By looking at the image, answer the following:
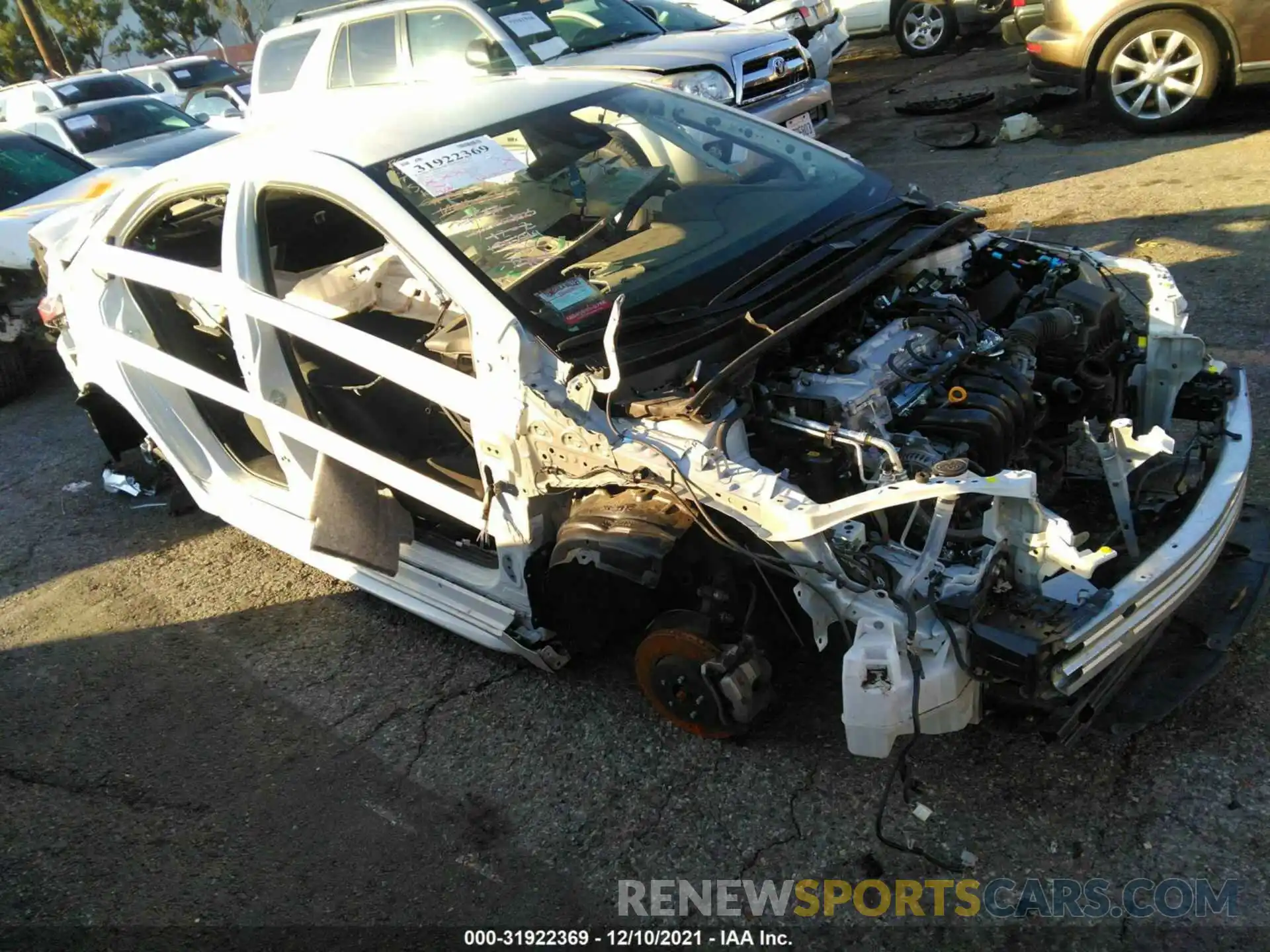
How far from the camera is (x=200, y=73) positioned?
58.9 ft

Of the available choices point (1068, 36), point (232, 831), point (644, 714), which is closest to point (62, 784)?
point (232, 831)

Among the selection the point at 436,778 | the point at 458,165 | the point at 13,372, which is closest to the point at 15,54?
the point at 13,372

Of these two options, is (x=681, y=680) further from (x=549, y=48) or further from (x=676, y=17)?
(x=676, y=17)

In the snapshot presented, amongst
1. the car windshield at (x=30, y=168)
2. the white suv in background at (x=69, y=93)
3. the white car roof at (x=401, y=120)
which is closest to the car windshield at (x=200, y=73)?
the white suv in background at (x=69, y=93)

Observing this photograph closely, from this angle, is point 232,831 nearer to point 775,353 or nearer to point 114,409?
point 775,353

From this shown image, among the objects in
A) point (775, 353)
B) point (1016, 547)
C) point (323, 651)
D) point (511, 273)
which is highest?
point (511, 273)

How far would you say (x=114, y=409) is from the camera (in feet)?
16.0

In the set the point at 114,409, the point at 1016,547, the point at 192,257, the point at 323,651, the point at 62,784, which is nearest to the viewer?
the point at 1016,547

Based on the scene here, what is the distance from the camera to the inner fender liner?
262cm

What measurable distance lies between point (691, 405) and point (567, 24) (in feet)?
21.3

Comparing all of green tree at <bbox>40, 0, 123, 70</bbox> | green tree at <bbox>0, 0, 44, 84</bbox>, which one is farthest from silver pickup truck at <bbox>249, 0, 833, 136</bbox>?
green tree at <bbox>40, 0, 123, 70</bbox>

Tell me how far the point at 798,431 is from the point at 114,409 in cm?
368

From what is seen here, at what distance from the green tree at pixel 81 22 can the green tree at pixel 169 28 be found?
1022mm

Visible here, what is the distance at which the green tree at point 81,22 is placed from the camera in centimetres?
3020
